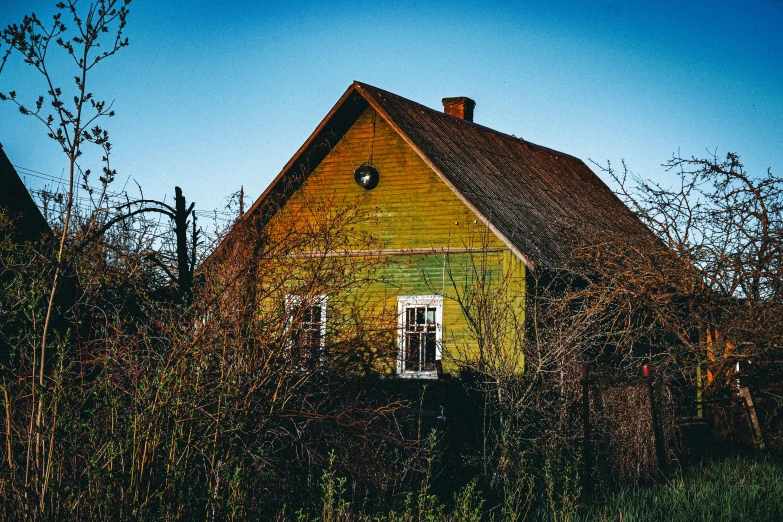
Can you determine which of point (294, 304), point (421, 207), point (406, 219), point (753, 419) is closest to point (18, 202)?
point (406, 219)

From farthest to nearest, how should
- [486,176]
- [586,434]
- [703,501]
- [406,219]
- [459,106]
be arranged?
[459,106]
[486,176]
[406,219]
[586,434]
[703,501]

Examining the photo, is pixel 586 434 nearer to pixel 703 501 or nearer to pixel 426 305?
pixel 703 501

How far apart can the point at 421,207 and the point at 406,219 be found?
1.26ft

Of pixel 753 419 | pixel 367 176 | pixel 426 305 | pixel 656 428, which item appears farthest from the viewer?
pixel 367 176

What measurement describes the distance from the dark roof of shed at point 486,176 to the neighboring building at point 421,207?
Answer: 0.11 ft

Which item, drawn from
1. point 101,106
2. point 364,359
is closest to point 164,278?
point 364,359

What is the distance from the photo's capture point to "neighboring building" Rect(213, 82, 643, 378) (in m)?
14.4

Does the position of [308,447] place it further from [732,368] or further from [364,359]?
[732,368]

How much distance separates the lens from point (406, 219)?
616 inches

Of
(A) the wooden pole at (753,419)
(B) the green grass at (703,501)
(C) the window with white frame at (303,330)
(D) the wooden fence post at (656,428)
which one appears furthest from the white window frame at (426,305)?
(B) the green grass at (703,501)

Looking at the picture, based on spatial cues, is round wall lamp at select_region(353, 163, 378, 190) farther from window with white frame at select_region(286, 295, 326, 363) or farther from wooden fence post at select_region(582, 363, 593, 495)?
wooden fence post at select_region(582, 363, 593, 495)

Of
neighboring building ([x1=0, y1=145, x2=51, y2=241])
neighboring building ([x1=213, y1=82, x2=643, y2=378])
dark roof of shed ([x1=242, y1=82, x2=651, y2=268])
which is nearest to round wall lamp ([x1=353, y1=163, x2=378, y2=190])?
neighboring building ([x1=213, y1=82, x2=643, y2=378])

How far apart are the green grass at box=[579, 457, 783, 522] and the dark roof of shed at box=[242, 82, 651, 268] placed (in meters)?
4.42

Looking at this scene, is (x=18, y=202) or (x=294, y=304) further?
(x=18, y=202)
